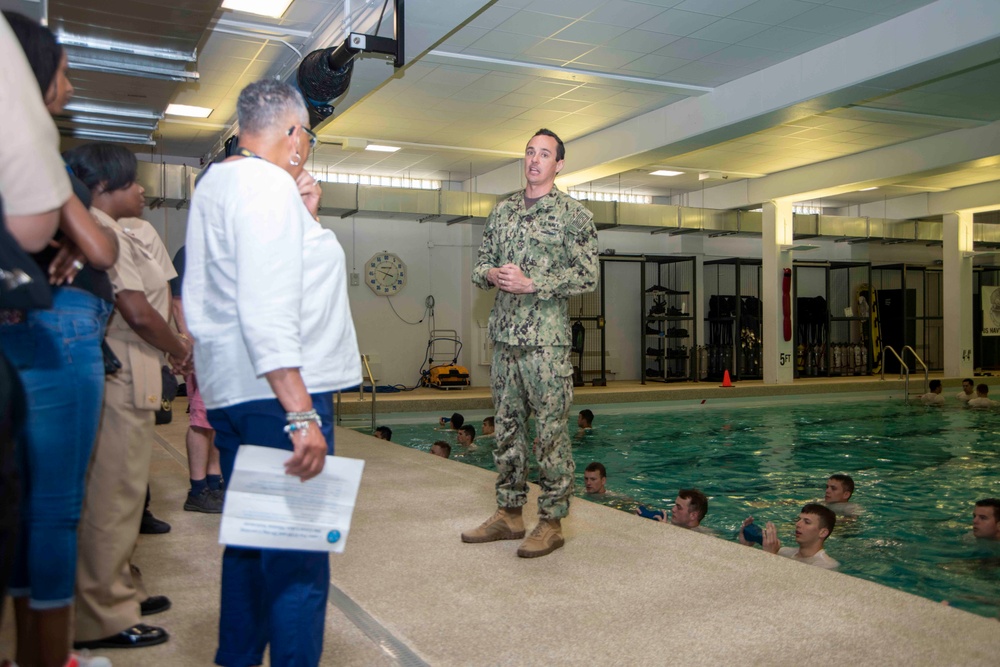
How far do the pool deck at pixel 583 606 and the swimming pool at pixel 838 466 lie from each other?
2230 millimetres

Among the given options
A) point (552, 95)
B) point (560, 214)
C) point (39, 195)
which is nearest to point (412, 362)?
point (552, 95)

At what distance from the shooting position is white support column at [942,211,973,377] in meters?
16.2

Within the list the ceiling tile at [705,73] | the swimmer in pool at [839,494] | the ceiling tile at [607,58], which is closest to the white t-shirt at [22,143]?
the swimmer in pool at [839,494]

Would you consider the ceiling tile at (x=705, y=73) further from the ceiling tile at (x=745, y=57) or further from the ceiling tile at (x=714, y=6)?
the ceiling tile at (x=714, y=6)

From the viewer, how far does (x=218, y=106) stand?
10062mm

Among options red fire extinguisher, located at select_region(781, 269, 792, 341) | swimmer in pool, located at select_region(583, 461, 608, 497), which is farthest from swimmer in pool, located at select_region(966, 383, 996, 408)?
swimmer in pool, located at select_region(583, 461, 608, 497)

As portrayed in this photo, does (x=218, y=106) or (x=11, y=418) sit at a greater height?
(x=218, y=106)

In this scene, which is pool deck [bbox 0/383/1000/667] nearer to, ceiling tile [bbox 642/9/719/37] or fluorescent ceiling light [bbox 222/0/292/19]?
fluorescent ceiling light [bbox 222/0/292/19]

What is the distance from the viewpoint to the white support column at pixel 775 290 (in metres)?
14.7

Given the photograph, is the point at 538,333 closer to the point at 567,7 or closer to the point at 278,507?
the point at 278,507

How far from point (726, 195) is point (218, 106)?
9.89m

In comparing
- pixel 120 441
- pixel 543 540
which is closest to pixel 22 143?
pixel 120 441

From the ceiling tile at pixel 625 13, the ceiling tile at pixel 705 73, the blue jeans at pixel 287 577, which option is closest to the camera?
the blue jeans at pixel 287 577

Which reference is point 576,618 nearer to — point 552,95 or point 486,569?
point 486,569
